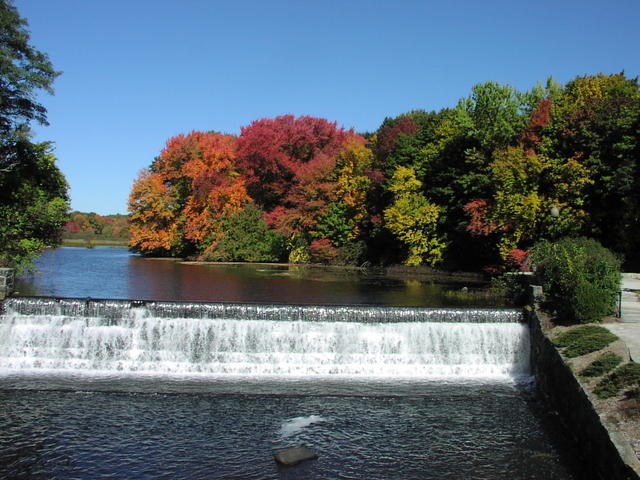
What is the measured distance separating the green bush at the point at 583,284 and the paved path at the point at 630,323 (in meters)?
0.47

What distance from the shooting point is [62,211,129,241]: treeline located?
9325cm

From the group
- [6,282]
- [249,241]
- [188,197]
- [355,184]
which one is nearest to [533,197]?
[355,184]

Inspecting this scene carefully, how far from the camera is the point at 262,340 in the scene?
47.5ft

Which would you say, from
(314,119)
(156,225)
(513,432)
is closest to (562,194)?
(513,432)

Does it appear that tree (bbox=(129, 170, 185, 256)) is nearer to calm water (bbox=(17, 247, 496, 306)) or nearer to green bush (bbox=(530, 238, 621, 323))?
calm water (bbox=(17, 247, 496, 306))

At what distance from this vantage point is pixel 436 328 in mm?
14570

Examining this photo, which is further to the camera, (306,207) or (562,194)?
(306,207)

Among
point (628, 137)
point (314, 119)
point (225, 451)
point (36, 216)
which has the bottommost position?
point (225, 451)

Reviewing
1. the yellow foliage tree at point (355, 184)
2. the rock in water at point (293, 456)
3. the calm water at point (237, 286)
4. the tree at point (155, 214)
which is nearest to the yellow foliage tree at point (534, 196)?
the calm water at point (237, 286)

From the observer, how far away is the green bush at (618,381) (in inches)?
364

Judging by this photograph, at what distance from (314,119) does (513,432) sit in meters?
42.6

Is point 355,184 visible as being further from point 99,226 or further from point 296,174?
point 99,226

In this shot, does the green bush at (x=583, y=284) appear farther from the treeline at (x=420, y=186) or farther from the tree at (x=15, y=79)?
the tree at (x=15, y=79)

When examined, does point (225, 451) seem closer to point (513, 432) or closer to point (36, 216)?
point (513, 432)
